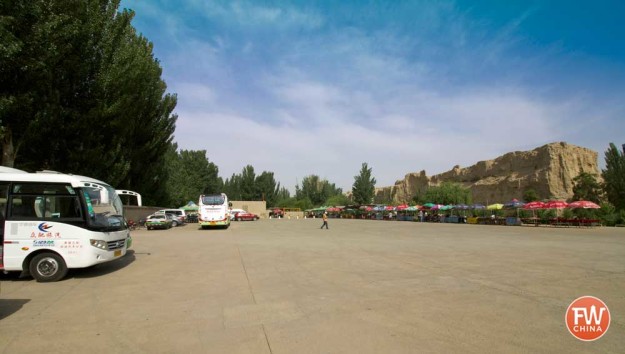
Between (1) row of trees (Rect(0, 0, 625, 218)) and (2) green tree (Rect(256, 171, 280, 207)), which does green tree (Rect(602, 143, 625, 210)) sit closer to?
(1) row of trees (Rect(0, 0, 625, 218))

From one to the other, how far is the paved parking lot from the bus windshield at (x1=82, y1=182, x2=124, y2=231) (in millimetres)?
1301

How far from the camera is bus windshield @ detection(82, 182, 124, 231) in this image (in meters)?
9.20

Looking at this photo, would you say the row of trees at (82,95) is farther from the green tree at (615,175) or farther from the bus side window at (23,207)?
the bus side window at (23,207)

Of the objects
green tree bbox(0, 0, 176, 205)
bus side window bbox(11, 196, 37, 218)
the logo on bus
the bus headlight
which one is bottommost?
the bus headlight

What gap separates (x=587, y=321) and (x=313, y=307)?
3.80 m

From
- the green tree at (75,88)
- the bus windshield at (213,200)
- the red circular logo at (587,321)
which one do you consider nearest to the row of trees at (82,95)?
the green tree at (75,88)

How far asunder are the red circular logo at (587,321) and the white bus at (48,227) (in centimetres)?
941

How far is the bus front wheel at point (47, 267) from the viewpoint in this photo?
8.68 m

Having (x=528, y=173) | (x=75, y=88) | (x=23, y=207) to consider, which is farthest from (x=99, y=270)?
(x=528, y=173)

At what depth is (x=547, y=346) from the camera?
14.2ft

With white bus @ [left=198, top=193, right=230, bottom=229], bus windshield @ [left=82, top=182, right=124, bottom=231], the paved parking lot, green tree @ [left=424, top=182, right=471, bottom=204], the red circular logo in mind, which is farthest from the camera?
green tree @ [left=424, top=182, right=471, bottom=204]

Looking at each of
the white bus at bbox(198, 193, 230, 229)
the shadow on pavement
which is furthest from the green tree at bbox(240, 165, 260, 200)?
the shadow on pavement

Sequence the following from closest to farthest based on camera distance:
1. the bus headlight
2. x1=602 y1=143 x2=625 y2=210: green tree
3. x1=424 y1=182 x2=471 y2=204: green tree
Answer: the bus headlight
x1=602 y1=143 x2=625 y2=210: green tree
x1=424 y1=182 x2=471 y2=204: green tree

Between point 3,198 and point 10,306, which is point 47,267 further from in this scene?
point 10,306
